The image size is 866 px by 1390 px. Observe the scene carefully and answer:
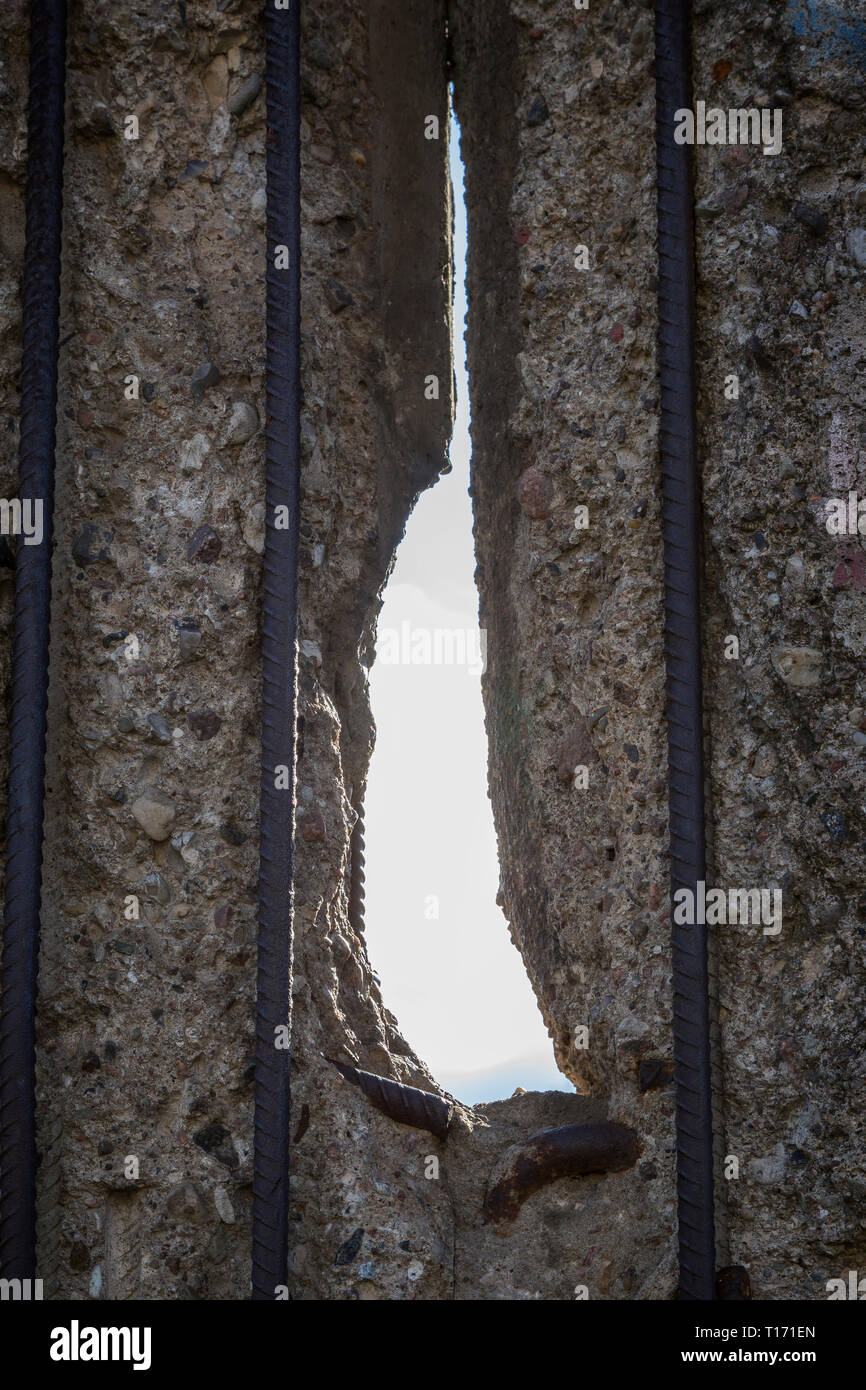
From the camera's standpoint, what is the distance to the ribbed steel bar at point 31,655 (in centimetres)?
233

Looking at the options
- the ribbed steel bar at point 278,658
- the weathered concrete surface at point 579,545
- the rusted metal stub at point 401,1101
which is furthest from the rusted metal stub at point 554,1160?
the ribbed steel bar at point 278,658

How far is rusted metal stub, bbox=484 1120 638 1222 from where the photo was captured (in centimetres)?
252

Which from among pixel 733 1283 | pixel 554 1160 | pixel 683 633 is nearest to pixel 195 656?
pixel 683 633

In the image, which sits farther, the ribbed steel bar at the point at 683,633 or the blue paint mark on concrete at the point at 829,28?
the blue paint mark on concrete at the point at 829,28

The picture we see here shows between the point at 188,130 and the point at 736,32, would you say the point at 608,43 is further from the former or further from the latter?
the point at 188,130

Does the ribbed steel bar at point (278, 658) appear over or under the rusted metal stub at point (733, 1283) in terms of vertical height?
over

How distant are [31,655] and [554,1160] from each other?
4.29 feet

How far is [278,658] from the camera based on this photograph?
2.54m

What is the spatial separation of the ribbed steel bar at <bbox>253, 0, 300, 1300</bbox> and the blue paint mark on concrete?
958 millimetres

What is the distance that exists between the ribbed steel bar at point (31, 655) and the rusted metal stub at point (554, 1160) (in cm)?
83

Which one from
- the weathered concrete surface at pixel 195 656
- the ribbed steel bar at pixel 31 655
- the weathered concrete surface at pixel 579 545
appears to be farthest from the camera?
the weathered concrete surface at pixel 579 545

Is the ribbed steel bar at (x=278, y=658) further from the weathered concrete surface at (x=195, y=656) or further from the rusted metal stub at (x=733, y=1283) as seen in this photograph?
the rusted metal stub at (x=733, y=1283)

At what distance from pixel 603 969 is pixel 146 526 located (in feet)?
3.90
